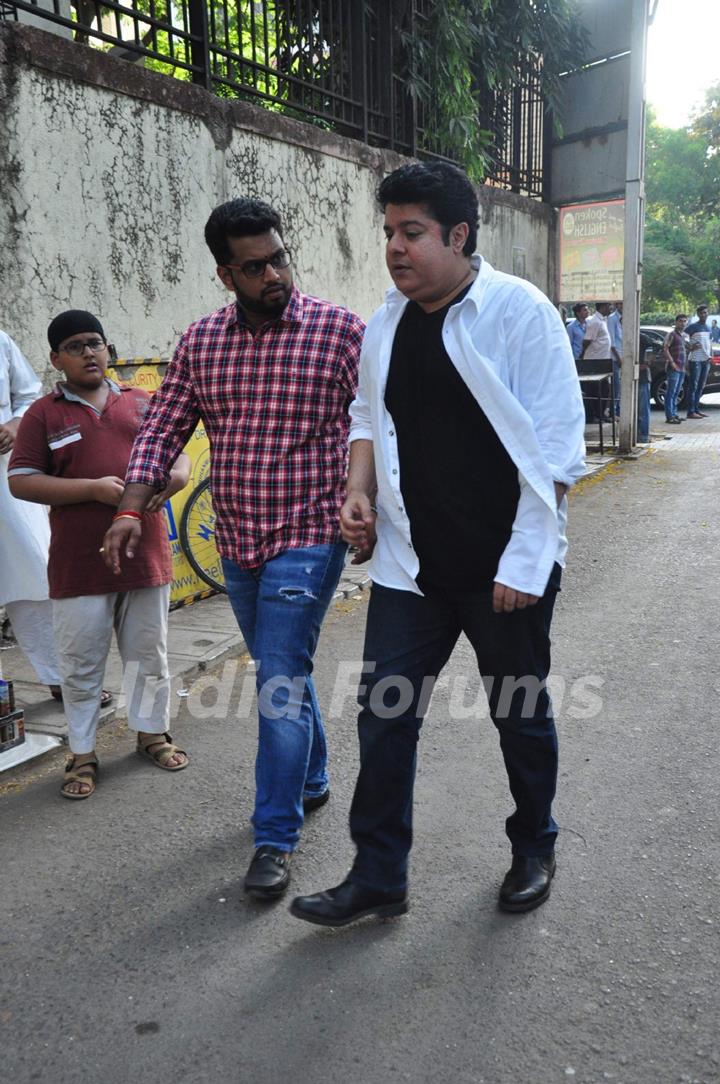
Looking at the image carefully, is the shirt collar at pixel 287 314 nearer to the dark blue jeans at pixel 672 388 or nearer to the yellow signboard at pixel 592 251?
the yellow signboard at pixel 592 251

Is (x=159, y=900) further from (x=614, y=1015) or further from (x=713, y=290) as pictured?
(x=713, y=290)

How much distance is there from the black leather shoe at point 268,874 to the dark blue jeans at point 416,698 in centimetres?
29

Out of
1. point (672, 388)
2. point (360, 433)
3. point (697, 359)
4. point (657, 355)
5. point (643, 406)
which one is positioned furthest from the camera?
point (657, 355)

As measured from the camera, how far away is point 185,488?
6.39m

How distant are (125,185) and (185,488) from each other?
1935mm

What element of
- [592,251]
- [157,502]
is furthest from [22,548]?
[592,251]

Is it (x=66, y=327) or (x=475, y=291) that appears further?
(x=66, y=327)

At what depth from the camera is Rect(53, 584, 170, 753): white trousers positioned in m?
3.77

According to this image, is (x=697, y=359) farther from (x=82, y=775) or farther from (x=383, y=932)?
(x=383, y=932)

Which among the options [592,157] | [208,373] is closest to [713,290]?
[592,157]

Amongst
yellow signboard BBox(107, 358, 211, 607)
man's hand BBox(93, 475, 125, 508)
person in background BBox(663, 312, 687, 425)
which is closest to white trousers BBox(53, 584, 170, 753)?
man's hand BBox(93, 475, 125, 508)

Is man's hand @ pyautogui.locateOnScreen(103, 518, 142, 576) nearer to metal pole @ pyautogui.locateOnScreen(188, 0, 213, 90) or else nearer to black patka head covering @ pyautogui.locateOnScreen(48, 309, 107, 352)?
black patka head covering @ pyautogui.locateOnScreen(48, 309, 107, 352)

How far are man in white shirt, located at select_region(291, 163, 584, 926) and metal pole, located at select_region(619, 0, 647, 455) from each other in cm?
1032

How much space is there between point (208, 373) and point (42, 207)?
305 cm
